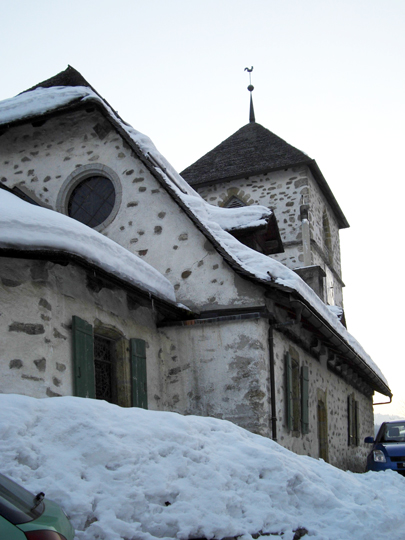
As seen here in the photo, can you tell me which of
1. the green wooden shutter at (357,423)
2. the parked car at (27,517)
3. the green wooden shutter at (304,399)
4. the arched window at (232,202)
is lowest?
the green wooden shutter at (357,423)

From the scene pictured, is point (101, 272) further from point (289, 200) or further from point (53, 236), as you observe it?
point (289, 200)

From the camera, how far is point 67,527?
11.1 feet

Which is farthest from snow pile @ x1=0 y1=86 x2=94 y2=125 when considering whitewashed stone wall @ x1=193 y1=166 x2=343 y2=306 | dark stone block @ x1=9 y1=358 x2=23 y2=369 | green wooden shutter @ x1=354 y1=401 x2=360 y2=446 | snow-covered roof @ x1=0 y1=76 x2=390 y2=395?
green wooden shutter @ x1=354 y1=401 x2=360 y2=446

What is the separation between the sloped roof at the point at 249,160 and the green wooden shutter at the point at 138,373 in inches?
542

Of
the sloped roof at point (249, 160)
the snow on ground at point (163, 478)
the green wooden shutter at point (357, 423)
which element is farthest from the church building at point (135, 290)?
the sloped roof at point (249, 160)

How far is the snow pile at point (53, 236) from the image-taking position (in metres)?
7.46

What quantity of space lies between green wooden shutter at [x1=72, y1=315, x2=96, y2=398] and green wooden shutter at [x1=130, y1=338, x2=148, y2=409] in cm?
117

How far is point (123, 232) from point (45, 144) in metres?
2.34

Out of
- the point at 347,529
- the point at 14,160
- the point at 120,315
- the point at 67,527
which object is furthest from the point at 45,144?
the point at 67,527

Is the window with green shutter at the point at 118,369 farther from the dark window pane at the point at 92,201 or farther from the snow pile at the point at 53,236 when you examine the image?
the dark window pane at the point at 92,201

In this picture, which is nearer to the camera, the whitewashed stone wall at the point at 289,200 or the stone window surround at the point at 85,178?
the stone window surround at the point at 85,178

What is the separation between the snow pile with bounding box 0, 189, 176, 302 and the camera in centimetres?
746

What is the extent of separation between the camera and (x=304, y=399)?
506 inches

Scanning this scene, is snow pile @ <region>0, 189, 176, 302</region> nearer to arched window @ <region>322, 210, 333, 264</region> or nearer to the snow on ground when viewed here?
the snow on ground
